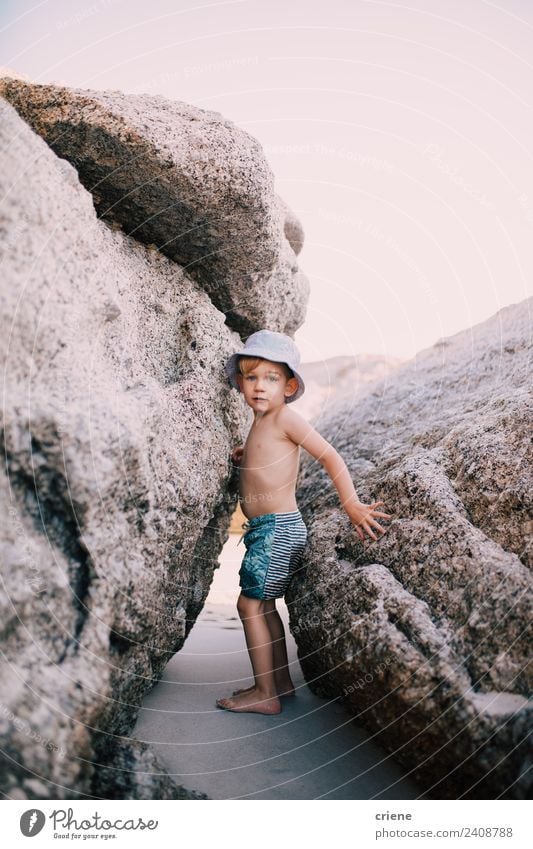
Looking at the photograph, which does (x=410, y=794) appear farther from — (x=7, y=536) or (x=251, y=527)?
(x=7, y=536)

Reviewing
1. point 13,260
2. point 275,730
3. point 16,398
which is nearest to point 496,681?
point 275,730

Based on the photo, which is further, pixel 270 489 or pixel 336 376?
pixel 336 376

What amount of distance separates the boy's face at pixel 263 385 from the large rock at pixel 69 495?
749mm

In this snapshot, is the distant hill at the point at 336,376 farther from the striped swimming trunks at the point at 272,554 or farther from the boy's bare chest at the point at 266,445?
the striped swimming trunks at the point at 272,554

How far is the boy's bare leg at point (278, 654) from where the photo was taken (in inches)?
132

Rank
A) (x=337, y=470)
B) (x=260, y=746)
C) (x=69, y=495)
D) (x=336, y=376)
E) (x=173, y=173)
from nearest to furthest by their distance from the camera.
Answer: (x=69, y=495)
(x=260, y=746)
(x=173, y=173)
(x=337, y=470)
(x=336, y=376)

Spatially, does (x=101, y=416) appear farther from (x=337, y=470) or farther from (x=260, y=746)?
(x=260, y=746)

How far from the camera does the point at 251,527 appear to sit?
351 cm

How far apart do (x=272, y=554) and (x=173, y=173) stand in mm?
2001

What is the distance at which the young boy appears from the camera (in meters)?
3.24

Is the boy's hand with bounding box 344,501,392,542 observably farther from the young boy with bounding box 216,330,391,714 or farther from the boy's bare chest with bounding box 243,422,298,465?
the boy's bare chest with bounding box 243,422,298,465

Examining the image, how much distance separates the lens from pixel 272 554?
3.35 m

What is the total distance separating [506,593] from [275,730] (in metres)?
1.30

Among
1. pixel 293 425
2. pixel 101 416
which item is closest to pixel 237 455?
pixel 293 425
